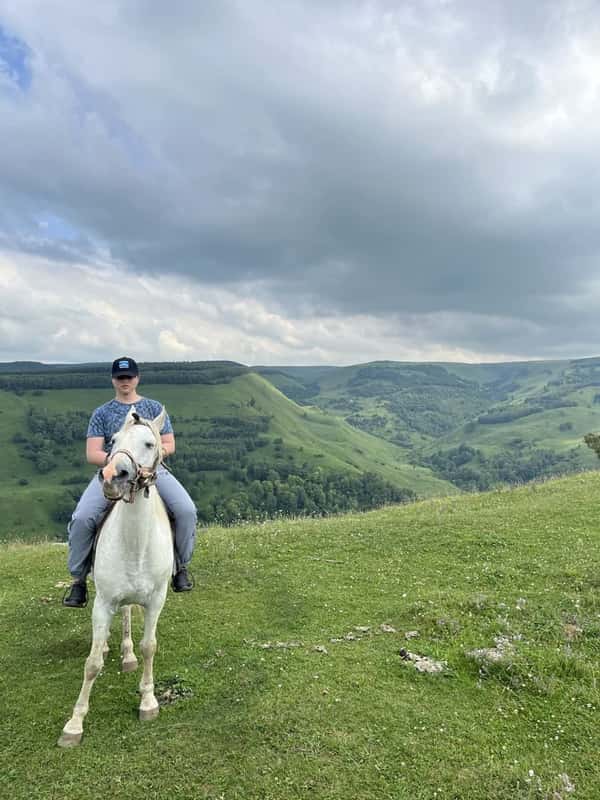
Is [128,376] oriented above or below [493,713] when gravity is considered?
above

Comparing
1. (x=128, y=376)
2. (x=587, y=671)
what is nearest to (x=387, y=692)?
(x=587, y=671)

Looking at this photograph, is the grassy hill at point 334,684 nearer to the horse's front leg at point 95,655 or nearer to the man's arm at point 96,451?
the horse's front leg at point 95,655

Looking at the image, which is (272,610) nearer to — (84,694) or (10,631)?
(84,694)

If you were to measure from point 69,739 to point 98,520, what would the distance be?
3.37m

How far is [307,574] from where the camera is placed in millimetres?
14930

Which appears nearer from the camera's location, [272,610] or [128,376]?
[128,376]

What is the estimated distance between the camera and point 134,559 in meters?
7.64

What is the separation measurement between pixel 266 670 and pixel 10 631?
6.62 meters

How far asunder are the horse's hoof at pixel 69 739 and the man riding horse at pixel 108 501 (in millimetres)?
2377

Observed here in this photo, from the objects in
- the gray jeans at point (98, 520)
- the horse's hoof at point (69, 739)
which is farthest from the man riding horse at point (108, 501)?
the horse's hoof at point (69, 739)

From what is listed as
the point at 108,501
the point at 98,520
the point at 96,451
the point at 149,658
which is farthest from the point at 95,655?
the point at 96,451

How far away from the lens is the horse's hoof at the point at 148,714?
7895 millimetres

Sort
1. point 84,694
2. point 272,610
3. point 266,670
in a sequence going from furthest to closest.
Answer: point 272,610 → point 266,670 → point 84,694

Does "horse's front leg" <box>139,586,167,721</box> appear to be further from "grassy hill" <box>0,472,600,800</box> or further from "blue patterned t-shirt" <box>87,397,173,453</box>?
"blue patterned t-shirt" <box>87,397,173,453</box>
